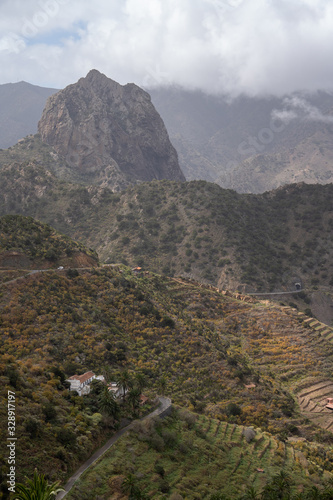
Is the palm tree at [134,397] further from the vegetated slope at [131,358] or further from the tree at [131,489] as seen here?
the tree at [131,489]

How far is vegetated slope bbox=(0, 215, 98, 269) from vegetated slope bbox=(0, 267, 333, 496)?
4745 mm

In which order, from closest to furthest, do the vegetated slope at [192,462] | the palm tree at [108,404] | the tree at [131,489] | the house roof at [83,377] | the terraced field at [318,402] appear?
the tree at [131,489] → the vegetated slope at [192,462] → the palm tree at [108,404] → the house roof at [83,377] → the terraced field at [318,402]

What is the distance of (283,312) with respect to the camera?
83.4m

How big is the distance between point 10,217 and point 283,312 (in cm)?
5285

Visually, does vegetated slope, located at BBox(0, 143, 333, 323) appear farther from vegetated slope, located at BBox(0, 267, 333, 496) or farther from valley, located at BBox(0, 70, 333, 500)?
vegetated slope, located at BBox(0, 267, 333, 496)

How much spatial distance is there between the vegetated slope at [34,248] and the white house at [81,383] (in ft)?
85.2

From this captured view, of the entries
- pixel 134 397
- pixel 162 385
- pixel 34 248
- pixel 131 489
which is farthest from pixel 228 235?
pixel 131 489

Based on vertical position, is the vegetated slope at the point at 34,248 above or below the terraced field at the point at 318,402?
above

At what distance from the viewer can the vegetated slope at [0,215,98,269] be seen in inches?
2454

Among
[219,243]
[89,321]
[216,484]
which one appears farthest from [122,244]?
[216,484]

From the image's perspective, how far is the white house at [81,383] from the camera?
38438 millimetres

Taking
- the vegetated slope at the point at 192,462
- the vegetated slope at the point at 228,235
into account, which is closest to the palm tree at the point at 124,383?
the vegetated slope at the point at 192,462

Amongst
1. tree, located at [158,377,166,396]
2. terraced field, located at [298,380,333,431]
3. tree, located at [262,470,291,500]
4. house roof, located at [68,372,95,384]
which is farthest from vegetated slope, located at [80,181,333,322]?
tree, located at [262,470,291,500]

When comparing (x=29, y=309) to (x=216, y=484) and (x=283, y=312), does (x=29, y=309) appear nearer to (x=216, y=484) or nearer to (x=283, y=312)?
(x=216, y=484)
